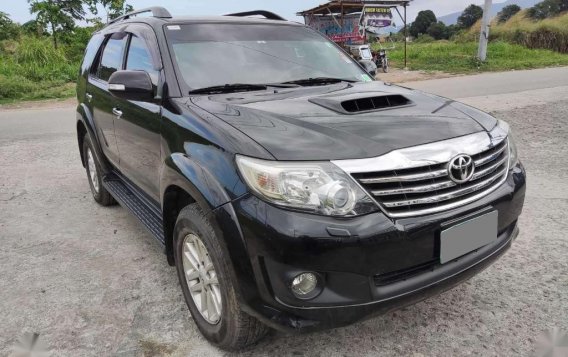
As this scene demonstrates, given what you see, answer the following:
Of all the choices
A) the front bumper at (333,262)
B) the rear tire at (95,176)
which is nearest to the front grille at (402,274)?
the front bumper at (333,262)

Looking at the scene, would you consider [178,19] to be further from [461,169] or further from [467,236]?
[467,236]

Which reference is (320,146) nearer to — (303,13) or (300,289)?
(300,289)

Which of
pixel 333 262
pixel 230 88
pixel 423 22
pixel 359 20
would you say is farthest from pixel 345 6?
pixel 423 22

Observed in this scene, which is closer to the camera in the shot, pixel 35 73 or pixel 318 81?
pixel 318 81

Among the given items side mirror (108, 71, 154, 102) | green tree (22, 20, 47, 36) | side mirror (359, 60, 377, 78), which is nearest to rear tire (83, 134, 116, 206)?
side mirror (108, 71, 154, 102)

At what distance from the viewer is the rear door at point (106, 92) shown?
3785 millimetres

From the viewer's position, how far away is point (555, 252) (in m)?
3.32

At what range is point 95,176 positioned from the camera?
4.70 m

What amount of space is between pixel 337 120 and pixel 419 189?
543mm

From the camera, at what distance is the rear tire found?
4508 millimetres

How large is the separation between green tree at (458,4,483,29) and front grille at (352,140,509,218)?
5564 centimetres

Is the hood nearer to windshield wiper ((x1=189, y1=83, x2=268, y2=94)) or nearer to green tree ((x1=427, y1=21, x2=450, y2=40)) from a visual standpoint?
windshield wiper ((x1=189, y1=83, x2=268, y2=94))

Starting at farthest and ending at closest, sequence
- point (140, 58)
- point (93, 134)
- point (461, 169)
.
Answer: point (93, 134) < point (140, 58) < point (461, 169)

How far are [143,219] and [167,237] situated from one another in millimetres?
565
